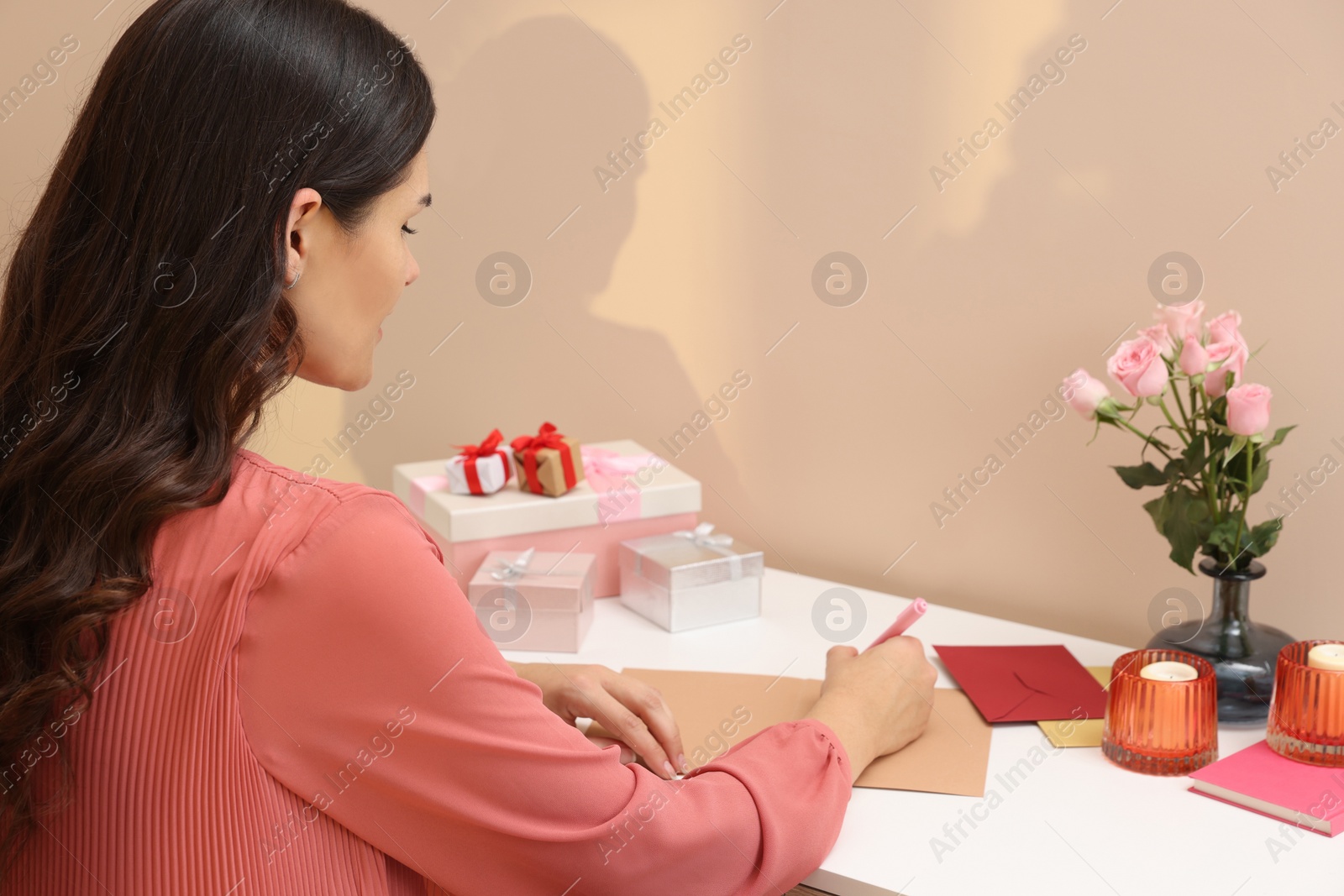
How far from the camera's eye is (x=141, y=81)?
0.70m

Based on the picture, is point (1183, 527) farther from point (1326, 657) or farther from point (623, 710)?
point (623, 710)

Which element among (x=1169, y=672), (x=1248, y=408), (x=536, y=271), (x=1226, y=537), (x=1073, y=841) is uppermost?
(x=536, y=271)

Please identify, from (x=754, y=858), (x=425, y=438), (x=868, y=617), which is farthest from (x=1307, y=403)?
(x=425, y=438)

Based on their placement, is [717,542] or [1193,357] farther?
[717,542]

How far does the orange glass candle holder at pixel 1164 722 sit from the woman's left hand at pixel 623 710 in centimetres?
40

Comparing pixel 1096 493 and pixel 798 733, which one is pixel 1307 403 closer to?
pixel 1096 493

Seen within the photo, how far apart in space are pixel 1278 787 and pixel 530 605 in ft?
2.54

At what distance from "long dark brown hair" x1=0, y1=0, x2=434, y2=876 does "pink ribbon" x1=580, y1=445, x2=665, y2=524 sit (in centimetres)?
75

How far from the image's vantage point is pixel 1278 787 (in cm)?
93

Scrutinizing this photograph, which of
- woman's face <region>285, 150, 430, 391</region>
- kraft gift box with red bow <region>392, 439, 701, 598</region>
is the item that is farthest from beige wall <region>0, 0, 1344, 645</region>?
woman's face <region>285, 150, 430, 391</region>

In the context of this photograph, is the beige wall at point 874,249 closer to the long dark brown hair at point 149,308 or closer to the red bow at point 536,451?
the red bow at point 536,451

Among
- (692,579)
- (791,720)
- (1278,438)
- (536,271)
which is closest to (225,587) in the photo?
(791,720)

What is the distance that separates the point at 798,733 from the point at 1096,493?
616 mm

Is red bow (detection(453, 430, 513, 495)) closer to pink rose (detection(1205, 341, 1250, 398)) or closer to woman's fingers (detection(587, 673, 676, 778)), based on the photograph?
woman's fingers (detection(587, 673, 676, 778))
